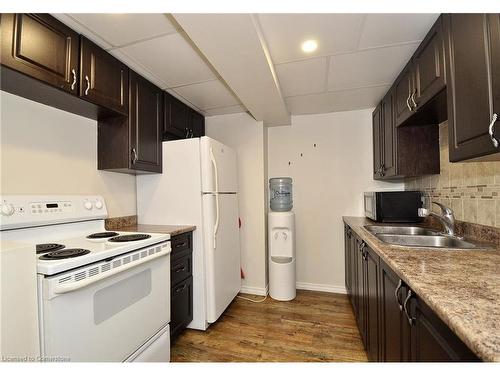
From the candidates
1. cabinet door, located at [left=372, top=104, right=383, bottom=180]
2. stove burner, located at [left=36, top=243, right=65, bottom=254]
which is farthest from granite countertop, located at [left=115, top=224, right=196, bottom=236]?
cabinet door, located at [left=372, top=104, right=383, bottom=180]

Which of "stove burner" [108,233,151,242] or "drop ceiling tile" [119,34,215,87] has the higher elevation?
"drop ceiling tile" [119,34,215,87]

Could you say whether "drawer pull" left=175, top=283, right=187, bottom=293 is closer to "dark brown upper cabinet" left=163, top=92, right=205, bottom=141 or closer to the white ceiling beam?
"dark brown upper cabinet" left=163, top=92, right=205, bottom=141

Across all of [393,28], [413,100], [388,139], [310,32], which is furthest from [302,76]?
[388,139]

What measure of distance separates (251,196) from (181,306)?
137 centimetres

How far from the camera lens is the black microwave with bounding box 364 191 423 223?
7.19 feet

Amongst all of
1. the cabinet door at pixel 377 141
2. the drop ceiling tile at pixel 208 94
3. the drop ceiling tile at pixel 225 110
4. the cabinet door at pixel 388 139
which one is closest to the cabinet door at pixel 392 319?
the cabinet door at pixel 388 139

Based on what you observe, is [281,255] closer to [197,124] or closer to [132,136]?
[197,124]

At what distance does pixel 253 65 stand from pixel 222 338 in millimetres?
2087

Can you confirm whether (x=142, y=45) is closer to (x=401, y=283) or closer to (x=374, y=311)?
(x=401, y=283)

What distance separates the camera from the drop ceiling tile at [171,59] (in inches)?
59.9

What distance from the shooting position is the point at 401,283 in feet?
3.05

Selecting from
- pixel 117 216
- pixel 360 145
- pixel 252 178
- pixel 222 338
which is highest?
pixel 360 145

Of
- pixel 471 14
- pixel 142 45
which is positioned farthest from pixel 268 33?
pixel 471 14

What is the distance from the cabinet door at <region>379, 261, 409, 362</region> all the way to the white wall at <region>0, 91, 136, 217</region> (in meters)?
2.04
